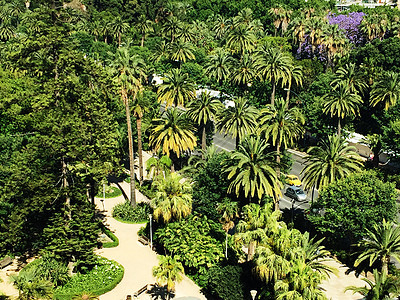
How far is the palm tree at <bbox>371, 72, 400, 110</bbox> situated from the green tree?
28289 millimetres

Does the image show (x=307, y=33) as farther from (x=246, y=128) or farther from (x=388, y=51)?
(x=246, y=128)

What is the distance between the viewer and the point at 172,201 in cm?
4059

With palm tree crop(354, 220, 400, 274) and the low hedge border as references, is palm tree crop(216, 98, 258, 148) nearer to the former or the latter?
the low hedge border

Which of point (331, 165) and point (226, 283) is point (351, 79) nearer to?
point (331, 165)

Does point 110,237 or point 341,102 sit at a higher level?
point 341,102

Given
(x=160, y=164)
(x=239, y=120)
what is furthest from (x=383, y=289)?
(x=160, y=164)

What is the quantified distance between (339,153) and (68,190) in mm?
27952

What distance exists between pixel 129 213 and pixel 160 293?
14.2m

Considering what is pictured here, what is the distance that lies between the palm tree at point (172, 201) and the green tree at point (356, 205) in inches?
512

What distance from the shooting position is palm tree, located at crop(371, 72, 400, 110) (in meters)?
64.9

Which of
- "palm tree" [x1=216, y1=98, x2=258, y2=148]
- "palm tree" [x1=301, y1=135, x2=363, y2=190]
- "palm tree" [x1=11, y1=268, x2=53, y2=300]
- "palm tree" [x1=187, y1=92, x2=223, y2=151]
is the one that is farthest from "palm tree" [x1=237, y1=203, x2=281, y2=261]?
"palm tree" [x1=187, y1=92, x2=223, y2=151]

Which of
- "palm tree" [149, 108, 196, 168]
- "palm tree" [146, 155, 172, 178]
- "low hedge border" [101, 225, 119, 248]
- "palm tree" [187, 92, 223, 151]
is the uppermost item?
"palm tree" [187, 92, 223, 151]

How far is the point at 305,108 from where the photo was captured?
71.2 metres

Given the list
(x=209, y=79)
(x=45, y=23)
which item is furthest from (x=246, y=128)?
(x=209, y=79)
